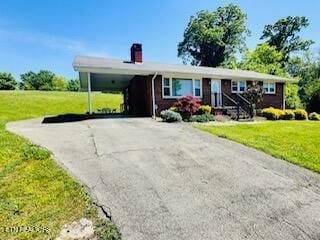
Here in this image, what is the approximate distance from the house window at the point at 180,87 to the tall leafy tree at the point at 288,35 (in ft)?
98.7

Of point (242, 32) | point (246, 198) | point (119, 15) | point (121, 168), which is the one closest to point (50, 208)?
point (121, 168)

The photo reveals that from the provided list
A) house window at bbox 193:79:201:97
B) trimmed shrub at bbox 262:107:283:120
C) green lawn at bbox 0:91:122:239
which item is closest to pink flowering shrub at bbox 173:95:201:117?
house window at bbox 193:79:201:97

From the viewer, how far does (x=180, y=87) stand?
17.5 meters

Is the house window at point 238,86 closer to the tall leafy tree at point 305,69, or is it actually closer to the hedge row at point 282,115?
the hedge row at point 282,115

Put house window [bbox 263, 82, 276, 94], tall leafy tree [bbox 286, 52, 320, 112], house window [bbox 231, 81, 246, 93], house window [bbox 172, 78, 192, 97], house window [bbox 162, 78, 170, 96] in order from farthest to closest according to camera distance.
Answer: tall leafy tree [bbox 286, 52, 320, 112]
house window [bbox 263, 82, 276, 94]
house window [bbox 231, 81, 246, 93]
house window [bbox 172, 78, 192, 97]
house window [bbox 162, 78, 170, 96]

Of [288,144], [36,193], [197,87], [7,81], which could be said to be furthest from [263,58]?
[7,81]

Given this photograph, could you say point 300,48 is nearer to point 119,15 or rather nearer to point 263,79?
point 263,79

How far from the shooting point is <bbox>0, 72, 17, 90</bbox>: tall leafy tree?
55469 mm

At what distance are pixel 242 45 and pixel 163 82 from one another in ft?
108

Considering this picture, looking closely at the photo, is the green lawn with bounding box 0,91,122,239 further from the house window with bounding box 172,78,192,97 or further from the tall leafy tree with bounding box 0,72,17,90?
the tall leafy tree with bounding box 0,72,17,90

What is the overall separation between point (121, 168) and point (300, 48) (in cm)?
4450

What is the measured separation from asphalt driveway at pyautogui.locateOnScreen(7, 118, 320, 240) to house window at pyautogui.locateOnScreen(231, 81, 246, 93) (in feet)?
40.8

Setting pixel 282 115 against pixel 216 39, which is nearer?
pixel 282 115

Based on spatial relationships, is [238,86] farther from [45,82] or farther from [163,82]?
[45,82]
